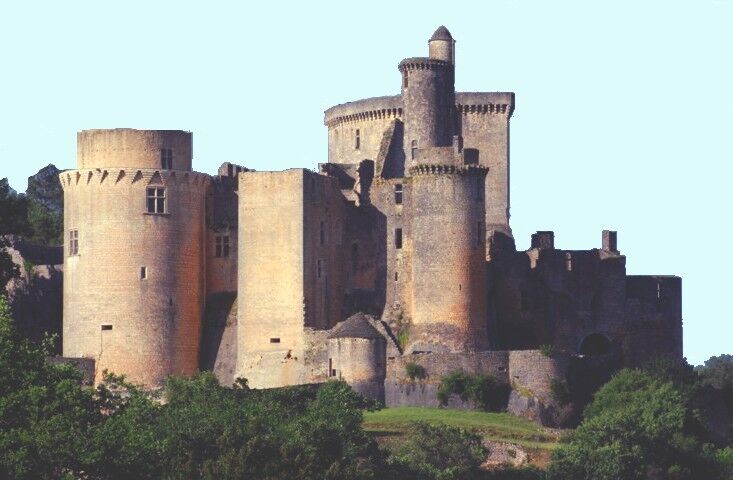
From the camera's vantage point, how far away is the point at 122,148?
88500mm

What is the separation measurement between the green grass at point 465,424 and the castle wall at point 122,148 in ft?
39.4

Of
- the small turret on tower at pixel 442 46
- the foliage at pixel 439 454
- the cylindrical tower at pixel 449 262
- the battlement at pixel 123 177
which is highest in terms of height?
the small turret on tower at pixel 442 46

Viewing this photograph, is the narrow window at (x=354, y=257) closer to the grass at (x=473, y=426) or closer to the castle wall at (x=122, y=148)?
the castle wall at (x=122, y=148)

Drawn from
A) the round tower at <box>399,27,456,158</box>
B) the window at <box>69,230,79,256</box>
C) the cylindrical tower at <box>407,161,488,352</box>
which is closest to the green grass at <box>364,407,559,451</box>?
the cylindrical tower at <box>407,161,488,352</box>

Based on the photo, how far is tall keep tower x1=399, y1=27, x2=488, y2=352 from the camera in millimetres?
86500

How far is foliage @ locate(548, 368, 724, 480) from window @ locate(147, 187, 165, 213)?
51.4ft

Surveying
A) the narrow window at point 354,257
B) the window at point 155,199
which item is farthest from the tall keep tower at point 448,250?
the window at point 155,199

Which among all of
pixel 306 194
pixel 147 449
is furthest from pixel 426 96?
pixel 147 449

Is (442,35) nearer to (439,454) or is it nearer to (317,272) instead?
(317,272)

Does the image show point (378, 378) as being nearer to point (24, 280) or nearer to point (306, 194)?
point (306, 194)

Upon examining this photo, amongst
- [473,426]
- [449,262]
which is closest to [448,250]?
[449,262]

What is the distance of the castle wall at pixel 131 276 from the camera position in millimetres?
87438

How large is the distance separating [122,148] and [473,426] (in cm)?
1616

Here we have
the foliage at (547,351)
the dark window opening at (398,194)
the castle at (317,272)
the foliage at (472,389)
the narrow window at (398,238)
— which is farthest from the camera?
the dark window opening at (398,194)
